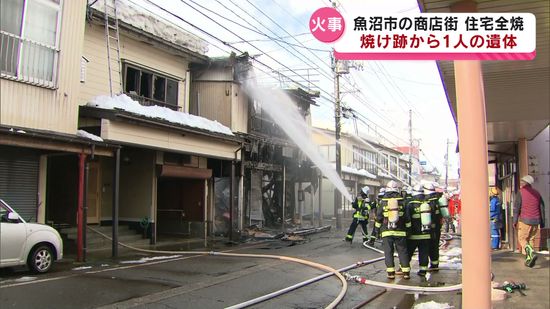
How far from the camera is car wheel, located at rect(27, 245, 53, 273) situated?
29.4ft

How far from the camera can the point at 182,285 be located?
8500 millimetres

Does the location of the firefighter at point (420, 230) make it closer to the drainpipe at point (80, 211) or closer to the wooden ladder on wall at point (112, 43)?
the drainpipe at point (80, 211)

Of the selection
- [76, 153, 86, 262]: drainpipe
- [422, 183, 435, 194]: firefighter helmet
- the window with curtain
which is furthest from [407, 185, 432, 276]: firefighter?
the window with curtain

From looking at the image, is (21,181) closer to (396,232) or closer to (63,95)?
(63,95)

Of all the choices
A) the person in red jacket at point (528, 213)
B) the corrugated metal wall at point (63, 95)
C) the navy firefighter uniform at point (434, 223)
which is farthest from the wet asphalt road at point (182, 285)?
the corrugated metal wall at point (63, 95)

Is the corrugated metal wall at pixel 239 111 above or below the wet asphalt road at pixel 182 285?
above

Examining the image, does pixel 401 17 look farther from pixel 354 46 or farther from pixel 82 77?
pixel 82 77

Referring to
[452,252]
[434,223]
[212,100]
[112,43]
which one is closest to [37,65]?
[112,43]

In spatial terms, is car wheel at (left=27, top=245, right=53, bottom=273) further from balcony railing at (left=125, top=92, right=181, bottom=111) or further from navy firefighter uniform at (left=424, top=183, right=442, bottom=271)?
navy firefighter uniform at (left=424, top=183, right=442, bottom=271)

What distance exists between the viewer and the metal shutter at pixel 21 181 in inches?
367

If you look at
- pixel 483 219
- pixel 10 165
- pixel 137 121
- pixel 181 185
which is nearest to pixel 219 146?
pixel 181 185

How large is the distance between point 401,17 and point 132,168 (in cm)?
1460
